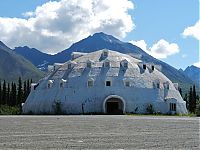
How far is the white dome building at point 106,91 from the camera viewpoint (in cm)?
8506

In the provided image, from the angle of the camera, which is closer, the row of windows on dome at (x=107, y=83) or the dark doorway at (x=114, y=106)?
the dark doorway at (x=114, y=106)

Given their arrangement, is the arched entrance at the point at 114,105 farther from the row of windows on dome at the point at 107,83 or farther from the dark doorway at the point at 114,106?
the row of windows on dome at the point at 107,83

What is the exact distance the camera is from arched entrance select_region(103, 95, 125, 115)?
84.4 m

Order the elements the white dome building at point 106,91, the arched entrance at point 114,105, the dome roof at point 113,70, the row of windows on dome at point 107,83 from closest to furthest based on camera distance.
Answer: the arched entrance at point 114,105, the white dome building at point 106,91, the row of windows on dome at point 107,83, the dome roof at point 113,70

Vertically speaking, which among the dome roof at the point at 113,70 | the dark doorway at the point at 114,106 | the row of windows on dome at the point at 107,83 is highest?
the dome roof at the point at 113,70

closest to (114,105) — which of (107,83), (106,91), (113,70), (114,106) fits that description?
(114,106)

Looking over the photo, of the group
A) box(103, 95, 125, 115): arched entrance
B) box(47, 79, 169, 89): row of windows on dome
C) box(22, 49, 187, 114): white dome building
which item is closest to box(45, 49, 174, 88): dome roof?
box(22, 49, 187, 114): white dome building

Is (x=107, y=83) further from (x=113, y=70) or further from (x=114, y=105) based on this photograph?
(x=114, y=105)

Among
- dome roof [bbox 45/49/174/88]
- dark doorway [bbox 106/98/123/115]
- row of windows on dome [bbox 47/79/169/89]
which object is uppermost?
dome roof [bbox 45/49/174/88]

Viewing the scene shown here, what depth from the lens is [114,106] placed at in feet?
286

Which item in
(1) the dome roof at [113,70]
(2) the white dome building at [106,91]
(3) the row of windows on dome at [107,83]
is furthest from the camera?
(1) the dome roof at [113,70]

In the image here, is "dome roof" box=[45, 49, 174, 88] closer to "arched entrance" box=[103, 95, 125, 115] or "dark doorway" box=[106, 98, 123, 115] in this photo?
"arched entrance" box=[103, 95, 125, 115]

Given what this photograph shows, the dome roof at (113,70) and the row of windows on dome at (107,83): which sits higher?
the dome roof at (113,70)

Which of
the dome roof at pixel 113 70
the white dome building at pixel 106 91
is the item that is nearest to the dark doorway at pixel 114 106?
the white dome building at pixel 106 91
